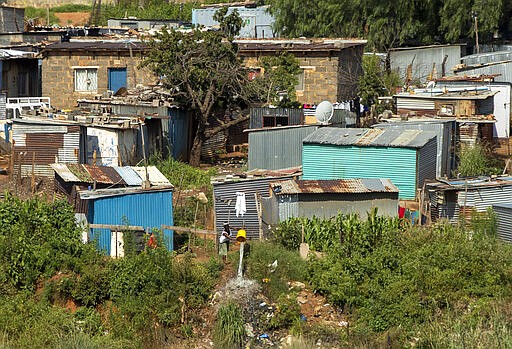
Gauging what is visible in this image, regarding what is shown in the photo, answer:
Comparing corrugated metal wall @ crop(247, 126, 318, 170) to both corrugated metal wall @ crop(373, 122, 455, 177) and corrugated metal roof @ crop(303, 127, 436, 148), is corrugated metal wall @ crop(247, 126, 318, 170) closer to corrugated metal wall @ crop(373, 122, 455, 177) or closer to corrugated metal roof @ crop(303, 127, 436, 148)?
corrugated metal roof @ crop(303, 127, 436, 148)

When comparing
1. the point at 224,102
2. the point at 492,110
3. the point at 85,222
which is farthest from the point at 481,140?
the point at 85,222

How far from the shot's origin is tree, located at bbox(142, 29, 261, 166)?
24.7m

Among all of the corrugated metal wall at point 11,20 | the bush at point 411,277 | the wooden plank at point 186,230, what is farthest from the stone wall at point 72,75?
the bush at point 411,277

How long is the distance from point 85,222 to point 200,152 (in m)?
8.14

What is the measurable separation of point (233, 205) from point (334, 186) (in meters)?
1.88

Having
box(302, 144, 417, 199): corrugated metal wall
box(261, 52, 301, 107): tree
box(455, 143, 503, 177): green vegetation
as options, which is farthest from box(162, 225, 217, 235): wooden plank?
box(261, 52, 301, 107): tree

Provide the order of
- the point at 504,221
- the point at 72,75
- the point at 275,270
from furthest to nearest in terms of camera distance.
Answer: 1. the point at 72,75
2. the point at 504,221
3. the point at 275,270

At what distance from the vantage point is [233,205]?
1838 centimetres

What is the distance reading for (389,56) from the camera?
114ft

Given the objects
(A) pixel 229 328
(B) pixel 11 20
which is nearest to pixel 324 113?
(A) pixel 229 328

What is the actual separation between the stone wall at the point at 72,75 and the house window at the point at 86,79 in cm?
11

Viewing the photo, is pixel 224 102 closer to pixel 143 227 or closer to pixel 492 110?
pixel 492 110

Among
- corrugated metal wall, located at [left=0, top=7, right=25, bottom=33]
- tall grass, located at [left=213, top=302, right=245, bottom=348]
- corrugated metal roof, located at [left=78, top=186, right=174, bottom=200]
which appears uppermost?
corrugated metal wall, located at [left=0, top=7, right=25, bottom=33]

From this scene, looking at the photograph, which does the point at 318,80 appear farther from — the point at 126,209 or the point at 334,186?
the point at 126,209
